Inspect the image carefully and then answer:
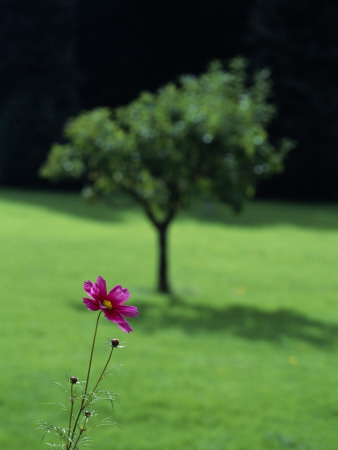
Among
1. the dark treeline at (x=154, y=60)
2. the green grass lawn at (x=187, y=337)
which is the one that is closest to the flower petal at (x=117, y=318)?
the green grass lawn at (x=187, y=337)

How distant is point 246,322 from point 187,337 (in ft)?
3.91

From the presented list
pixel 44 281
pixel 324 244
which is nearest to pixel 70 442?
pixel 44 281

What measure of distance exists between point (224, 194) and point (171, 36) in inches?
857

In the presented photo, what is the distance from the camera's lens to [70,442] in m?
1.01

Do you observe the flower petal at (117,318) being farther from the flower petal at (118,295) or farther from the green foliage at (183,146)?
the green foliage at (183,146)

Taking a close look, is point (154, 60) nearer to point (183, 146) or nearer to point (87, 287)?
Answer: point (183, 146)

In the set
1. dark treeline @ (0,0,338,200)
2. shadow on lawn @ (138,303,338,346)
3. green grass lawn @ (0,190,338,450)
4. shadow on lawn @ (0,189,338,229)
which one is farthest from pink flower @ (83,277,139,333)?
dark treeline @ (0,0,338,200)

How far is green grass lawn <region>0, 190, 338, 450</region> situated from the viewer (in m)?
5.52

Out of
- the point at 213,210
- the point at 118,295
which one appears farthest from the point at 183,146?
the point at 213,210

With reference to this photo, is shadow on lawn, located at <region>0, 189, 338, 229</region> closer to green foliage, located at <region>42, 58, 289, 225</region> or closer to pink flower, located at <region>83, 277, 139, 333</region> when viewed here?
green foliage, located at <region>42, 58, 289, 225</region>

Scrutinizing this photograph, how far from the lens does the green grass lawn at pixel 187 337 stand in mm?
5523

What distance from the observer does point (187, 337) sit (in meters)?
8.45

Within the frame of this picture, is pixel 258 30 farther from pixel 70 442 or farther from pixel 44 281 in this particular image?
pixel 70 442

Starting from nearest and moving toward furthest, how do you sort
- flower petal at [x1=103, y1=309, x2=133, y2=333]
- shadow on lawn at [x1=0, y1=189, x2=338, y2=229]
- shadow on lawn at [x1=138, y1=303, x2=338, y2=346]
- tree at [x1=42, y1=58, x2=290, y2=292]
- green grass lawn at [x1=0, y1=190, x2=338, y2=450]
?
flower petal at [x1=103, y1=309, x2=133, y2=333]
green grass lawn at [x1=0, y1=190, x2=338, y2=450]
shadow on lawn at [x1=138, y1=303, x2=338, y2=346]
tree at [x1=42, y1=58, x2=290, y2=292]
shadow on lawn at [x1=0, y1=189, x2=338, y2=229]
